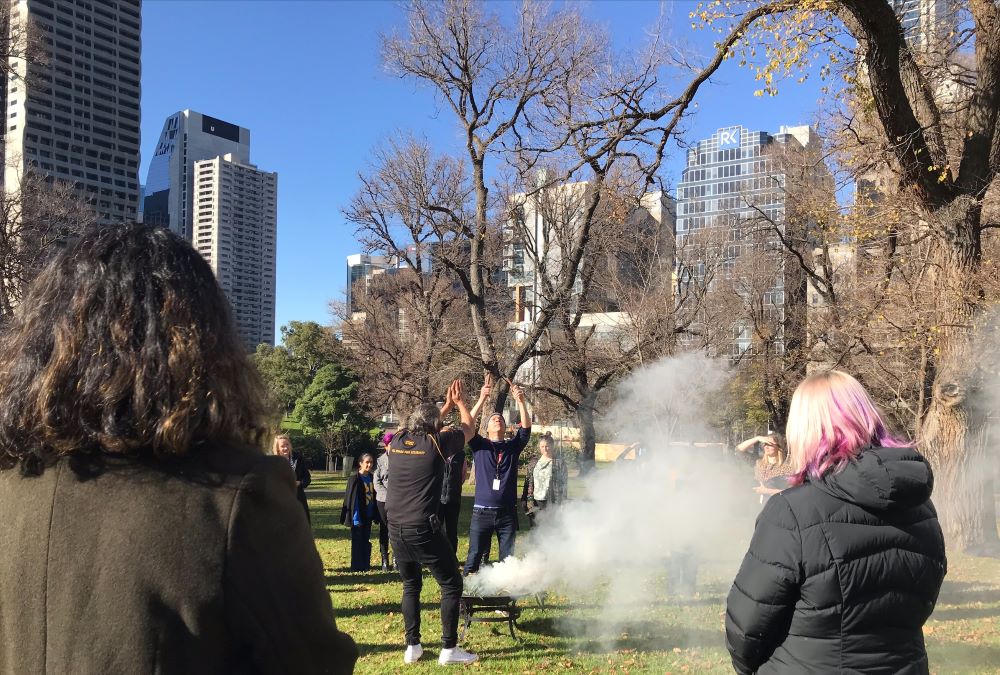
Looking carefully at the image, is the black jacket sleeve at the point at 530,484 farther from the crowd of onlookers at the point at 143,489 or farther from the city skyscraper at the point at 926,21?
the crowd of onlookers at the point at 143,489

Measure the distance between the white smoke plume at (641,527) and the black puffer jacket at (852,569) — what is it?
5045 mm

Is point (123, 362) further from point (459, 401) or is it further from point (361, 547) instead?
point (361, 547)

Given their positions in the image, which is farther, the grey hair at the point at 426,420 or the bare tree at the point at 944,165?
the bare tree at the point at 944,165

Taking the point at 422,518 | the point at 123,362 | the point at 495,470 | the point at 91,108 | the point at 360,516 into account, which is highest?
the point at 91,108

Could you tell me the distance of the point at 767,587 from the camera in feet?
8.59

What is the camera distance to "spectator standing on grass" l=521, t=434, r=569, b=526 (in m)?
11.0

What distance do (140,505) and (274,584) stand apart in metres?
0.30

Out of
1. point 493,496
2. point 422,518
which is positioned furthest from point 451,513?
point 422,518

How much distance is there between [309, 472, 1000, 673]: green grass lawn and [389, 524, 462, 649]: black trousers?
19.8 inches

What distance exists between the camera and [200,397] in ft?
4.75

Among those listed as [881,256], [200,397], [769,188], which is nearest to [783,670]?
[200,397]

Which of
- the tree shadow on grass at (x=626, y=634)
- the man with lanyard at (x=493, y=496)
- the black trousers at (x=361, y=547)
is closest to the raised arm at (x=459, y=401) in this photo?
the man with lanyard at (x=493, y=496)

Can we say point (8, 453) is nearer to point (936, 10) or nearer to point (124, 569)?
point (124, 569)

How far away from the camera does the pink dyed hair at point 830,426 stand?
8.92ft
